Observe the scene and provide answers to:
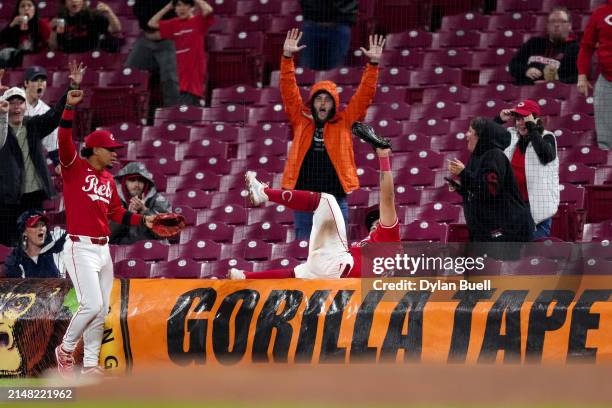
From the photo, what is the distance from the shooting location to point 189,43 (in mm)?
A: 14492

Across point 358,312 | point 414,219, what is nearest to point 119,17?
point 414,219

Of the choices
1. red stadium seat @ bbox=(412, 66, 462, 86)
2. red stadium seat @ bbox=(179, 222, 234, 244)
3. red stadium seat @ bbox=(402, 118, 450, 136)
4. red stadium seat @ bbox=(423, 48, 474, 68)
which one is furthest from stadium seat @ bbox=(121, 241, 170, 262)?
red stadium seat @ bbox=(423, 48, 474, 68)

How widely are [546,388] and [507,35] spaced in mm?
5622

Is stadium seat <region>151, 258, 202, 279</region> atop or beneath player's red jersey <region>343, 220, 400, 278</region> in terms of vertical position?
beneath

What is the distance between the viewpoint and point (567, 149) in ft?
42.9

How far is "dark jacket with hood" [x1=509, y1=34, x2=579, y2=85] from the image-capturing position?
13.8 m

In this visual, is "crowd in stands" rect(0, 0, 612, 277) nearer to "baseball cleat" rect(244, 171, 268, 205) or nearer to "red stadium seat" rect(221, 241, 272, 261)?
"red stadium seat" rect(221, 241, 272, 261)

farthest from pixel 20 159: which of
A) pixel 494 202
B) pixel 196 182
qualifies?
pixel 494 202

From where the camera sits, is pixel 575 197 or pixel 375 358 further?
pixel 575 197

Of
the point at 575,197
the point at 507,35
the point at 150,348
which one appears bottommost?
the point at 150,348

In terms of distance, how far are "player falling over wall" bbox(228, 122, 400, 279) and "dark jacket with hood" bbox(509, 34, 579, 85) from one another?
3081 mm

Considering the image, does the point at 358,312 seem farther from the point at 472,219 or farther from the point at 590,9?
the point at 590,9

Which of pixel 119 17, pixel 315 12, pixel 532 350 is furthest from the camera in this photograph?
pixel 119 17

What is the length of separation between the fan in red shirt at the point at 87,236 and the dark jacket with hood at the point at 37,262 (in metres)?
0.92
